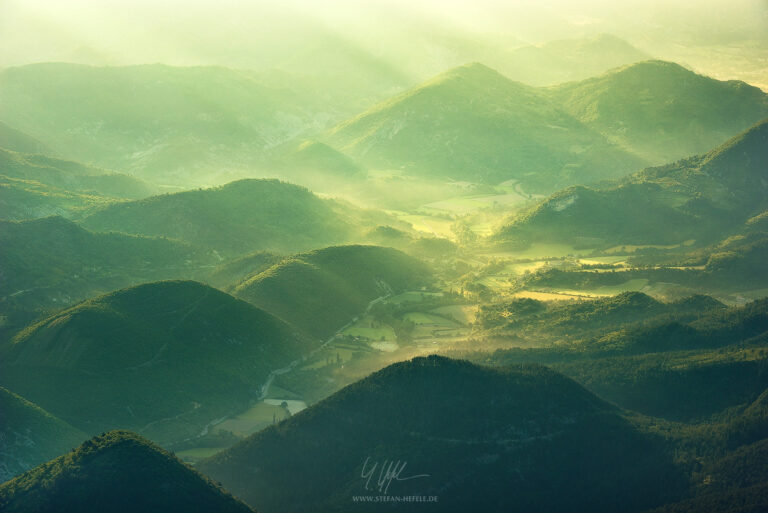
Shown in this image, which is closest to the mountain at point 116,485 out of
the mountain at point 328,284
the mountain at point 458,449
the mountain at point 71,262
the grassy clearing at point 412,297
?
the mountain at point 458,449

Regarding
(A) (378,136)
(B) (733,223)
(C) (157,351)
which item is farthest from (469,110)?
(C) (157,351)

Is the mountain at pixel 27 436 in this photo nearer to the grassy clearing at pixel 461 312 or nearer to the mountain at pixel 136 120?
the grassy clearing at pixel 461 312

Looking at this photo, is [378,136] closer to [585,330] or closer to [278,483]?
[585,330]

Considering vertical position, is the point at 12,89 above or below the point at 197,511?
below

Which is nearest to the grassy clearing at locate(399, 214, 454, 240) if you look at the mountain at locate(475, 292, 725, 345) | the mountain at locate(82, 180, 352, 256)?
the mountain at locate(82, 180, 352, 256)
